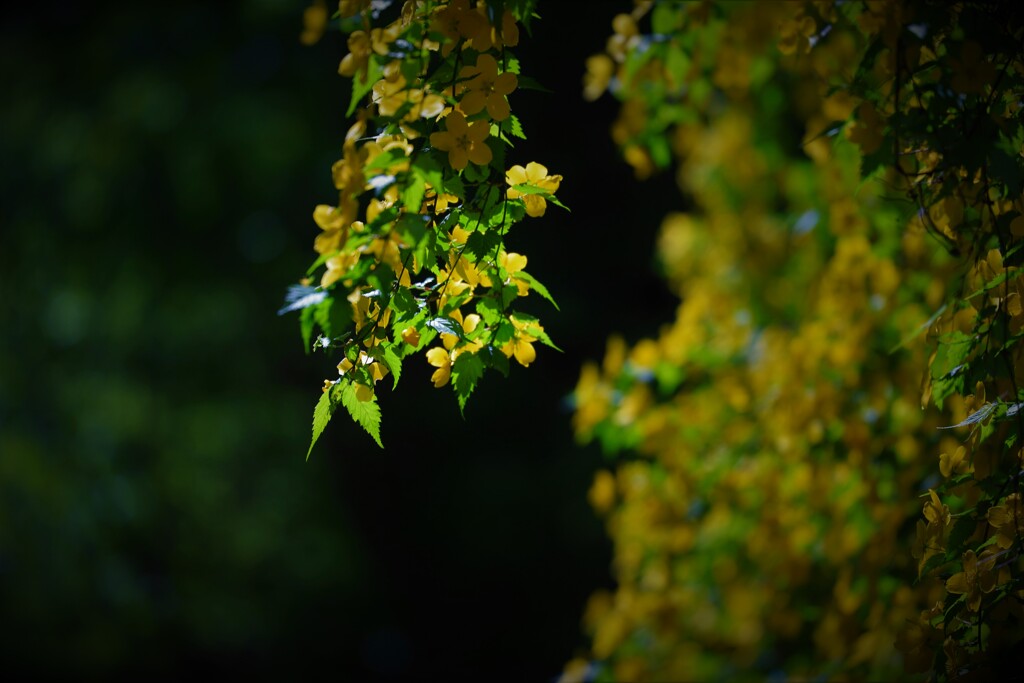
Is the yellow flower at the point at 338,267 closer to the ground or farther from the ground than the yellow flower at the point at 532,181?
closer to the ground

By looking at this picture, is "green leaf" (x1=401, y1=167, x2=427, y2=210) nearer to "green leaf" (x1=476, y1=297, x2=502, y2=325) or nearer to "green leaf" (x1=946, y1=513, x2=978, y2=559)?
"green leaf" (x1=476, y1=297, x2=502, y2=325)

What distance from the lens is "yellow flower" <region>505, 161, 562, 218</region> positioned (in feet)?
3.10

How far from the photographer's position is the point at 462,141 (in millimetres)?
879

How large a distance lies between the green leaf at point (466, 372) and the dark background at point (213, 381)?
3.63 metres

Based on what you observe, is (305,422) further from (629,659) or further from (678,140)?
(629,659)

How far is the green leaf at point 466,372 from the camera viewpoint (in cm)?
92

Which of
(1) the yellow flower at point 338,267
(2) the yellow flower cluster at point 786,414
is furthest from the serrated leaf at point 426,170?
(2) the yellow flower cluster at point 786,414

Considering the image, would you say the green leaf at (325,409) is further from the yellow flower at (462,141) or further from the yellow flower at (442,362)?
the yellow flower at (462,141)

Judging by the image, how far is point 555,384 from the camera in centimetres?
565

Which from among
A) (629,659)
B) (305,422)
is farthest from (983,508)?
(305,422)

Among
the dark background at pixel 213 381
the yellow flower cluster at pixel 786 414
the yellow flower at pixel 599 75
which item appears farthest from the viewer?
the dark background at pixel 213 381

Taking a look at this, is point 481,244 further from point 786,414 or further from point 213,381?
point 213,381

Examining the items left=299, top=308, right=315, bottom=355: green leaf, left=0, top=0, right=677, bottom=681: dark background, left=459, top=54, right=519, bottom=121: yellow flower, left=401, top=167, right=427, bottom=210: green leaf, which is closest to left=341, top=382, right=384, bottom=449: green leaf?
left=299, top=308, right=315, bottom=355: green leaf

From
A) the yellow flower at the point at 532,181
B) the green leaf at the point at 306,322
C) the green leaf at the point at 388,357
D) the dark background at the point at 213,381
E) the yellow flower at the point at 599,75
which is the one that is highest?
the dark background at the point at 213,381
